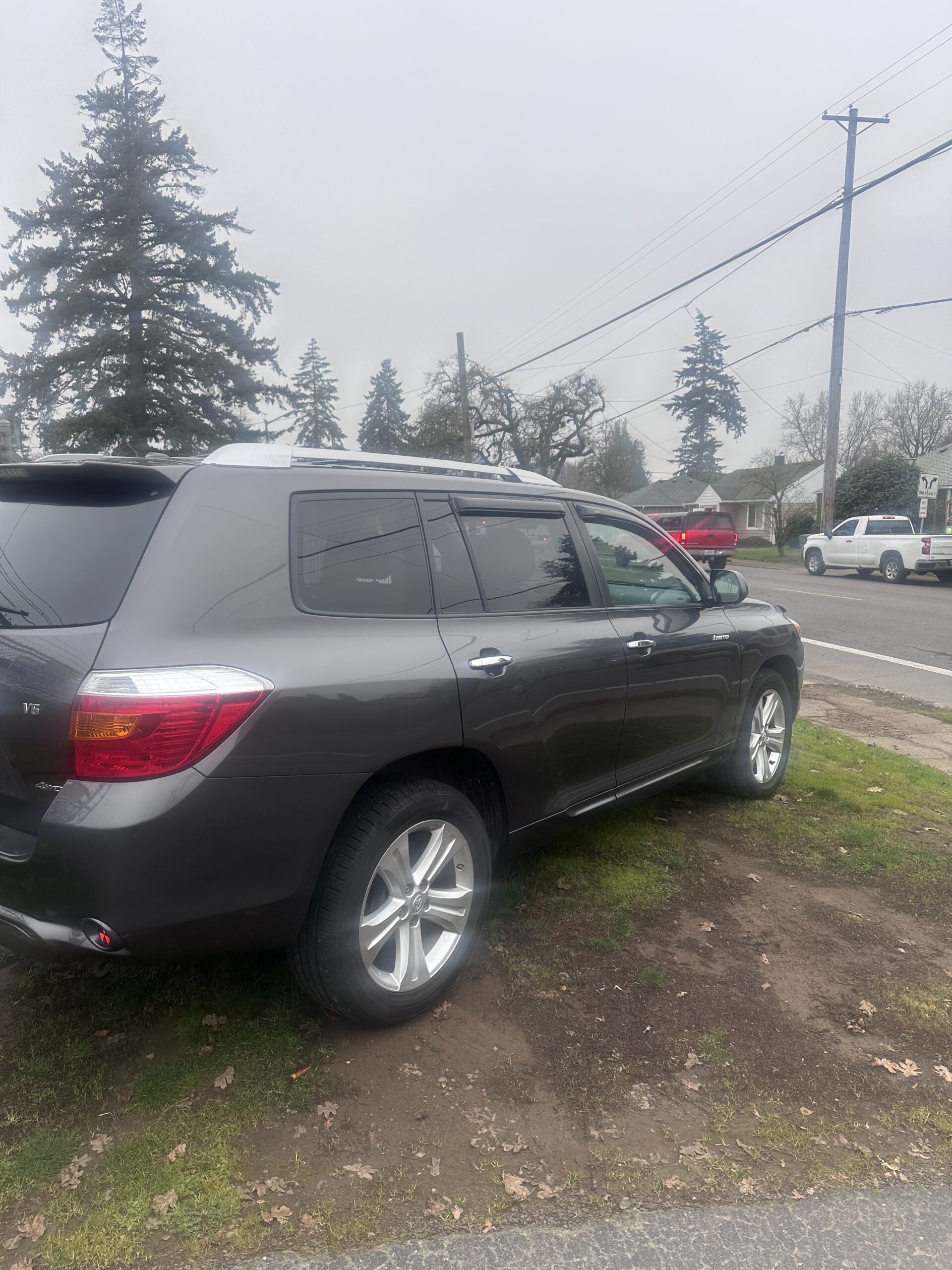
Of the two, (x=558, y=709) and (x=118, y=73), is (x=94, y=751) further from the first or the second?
(x=118, y=73)

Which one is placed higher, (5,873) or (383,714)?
(383,714)

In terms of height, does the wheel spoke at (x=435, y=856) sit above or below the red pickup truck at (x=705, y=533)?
below

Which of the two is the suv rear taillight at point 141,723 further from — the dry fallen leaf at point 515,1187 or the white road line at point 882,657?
the white road line at point 882,657

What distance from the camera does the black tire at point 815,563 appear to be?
1034 inches

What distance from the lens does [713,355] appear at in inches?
3105

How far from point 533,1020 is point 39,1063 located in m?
1.51

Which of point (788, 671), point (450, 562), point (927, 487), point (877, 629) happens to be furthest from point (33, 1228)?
point (927, 487)

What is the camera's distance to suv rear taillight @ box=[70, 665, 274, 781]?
7.26 ft

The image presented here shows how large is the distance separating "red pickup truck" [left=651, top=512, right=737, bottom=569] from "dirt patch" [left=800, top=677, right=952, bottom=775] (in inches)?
809

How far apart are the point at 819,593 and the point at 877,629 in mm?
6067

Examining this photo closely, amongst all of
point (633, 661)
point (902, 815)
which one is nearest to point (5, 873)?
point (633, 661)

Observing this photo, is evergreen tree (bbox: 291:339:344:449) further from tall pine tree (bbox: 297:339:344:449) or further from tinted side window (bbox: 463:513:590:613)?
tinted side window (bbox: 463:513:590:613)

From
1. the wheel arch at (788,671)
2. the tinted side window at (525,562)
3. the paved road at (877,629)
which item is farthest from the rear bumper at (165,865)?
the paved road at (877,629)

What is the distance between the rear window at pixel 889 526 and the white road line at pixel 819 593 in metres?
5.40
